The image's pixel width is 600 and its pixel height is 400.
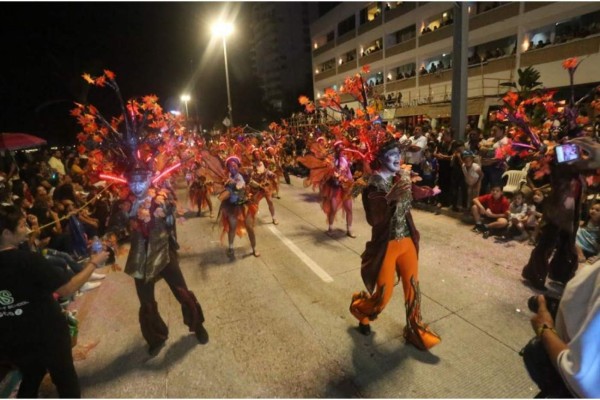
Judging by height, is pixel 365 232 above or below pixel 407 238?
below

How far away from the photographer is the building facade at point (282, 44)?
295ft

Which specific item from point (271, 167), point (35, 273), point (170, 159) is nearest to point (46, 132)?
point (271, 167)

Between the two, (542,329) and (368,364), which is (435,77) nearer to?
(368,364)

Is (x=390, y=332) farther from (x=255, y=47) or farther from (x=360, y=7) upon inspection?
(x=255, y=47)

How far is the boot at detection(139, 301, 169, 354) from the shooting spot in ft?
12.6

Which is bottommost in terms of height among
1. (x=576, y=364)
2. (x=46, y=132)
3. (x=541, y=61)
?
(x=576, y=364)

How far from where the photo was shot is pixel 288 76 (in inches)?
3735

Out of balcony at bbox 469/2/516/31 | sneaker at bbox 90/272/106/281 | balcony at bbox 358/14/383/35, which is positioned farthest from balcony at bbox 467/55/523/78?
sneaker at bbox 90/272/106/281

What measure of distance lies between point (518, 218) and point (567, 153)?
298 cm

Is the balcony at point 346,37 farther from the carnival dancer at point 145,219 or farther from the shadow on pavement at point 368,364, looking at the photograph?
the shadow on pavement at point 368,364

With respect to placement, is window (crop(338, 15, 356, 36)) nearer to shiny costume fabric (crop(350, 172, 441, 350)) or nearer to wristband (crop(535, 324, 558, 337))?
shiny costume fabric (crop(350, 172, 441, 350))

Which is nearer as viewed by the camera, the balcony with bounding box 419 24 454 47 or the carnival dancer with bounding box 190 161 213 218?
the carnival dancer with bounding box 190 161 213 218

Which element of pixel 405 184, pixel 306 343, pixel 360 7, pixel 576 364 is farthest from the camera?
pixel 360 7

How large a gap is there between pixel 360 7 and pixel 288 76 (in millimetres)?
62029
